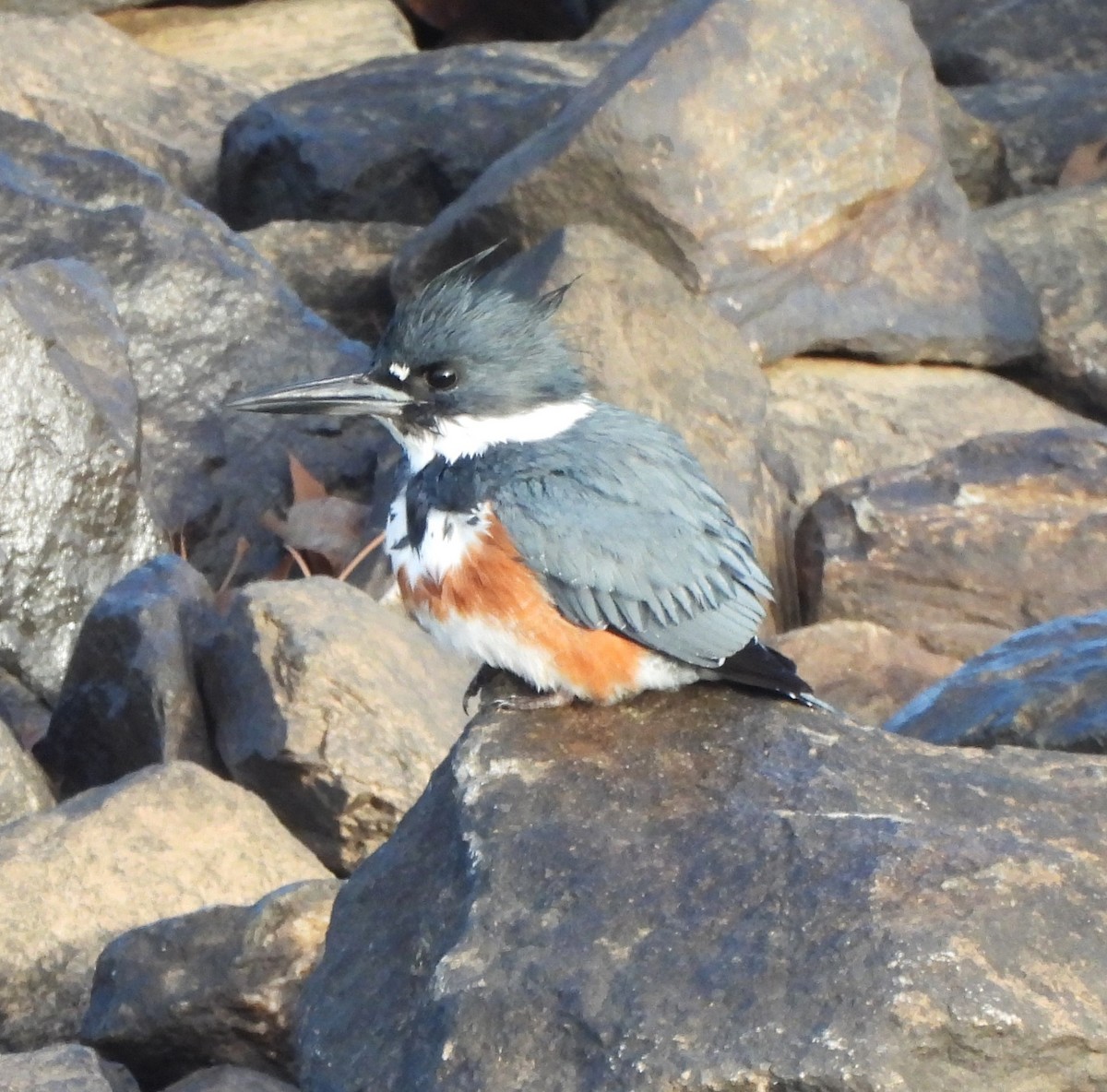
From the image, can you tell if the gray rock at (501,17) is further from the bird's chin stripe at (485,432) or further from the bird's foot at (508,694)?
the bird's foot at (508,694)

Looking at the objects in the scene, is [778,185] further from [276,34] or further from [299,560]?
[276,34]

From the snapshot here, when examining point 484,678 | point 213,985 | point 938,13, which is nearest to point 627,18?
point 938,13

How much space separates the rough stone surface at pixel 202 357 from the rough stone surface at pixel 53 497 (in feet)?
1.67

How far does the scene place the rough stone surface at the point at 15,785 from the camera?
5996 mm

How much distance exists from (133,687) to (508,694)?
2157mm

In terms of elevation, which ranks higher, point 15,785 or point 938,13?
point 15,785

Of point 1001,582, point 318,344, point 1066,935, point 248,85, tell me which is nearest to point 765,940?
point 1066,935

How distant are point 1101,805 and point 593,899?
1158 mm

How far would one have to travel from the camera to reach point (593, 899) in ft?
11.9

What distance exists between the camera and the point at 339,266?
966cm

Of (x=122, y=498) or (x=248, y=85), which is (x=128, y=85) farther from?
(x=122, y=498)

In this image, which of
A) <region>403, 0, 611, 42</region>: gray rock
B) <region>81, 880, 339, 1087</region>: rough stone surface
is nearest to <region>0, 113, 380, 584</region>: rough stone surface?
<region>81, 880, 339, 1087</region>: rough stone surface

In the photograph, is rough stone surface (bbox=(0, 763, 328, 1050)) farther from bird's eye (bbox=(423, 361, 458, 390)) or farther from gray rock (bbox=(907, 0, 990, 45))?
gray rock (bbox=(907, 0, 990, 45))

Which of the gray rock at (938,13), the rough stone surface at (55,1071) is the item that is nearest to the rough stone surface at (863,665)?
the rough stone surface at (55,1071)
